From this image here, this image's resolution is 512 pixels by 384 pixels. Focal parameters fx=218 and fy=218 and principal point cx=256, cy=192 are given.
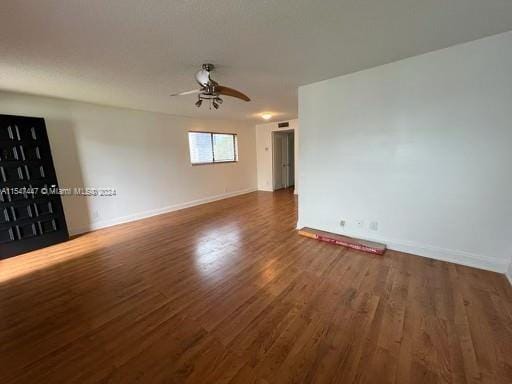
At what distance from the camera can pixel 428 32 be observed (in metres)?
1.99

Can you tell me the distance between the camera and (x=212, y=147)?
625cm

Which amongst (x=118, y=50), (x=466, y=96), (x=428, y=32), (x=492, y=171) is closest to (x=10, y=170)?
(x=118, y=50)

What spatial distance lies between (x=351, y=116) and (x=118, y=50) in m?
2.84

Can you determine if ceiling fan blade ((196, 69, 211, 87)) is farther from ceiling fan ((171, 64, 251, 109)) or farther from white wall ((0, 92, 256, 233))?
white wall ((0, 92, 256, 233))

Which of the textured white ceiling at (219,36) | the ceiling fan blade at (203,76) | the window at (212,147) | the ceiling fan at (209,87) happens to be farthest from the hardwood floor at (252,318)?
the window at (212,147)

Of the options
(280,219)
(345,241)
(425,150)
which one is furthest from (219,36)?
(280,219)

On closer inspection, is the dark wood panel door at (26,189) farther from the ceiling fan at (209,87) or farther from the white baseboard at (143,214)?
the ceiling fan at (209,87)

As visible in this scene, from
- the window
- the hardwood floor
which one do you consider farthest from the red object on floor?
the window

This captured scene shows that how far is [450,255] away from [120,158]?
5.61 metres

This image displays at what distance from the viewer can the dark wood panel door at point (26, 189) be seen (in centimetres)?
318

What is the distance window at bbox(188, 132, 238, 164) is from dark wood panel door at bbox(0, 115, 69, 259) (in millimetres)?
2868

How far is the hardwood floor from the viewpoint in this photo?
1408 millimetres

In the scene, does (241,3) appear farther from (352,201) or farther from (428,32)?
(352,201)

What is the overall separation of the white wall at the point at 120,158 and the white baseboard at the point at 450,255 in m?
4.45
